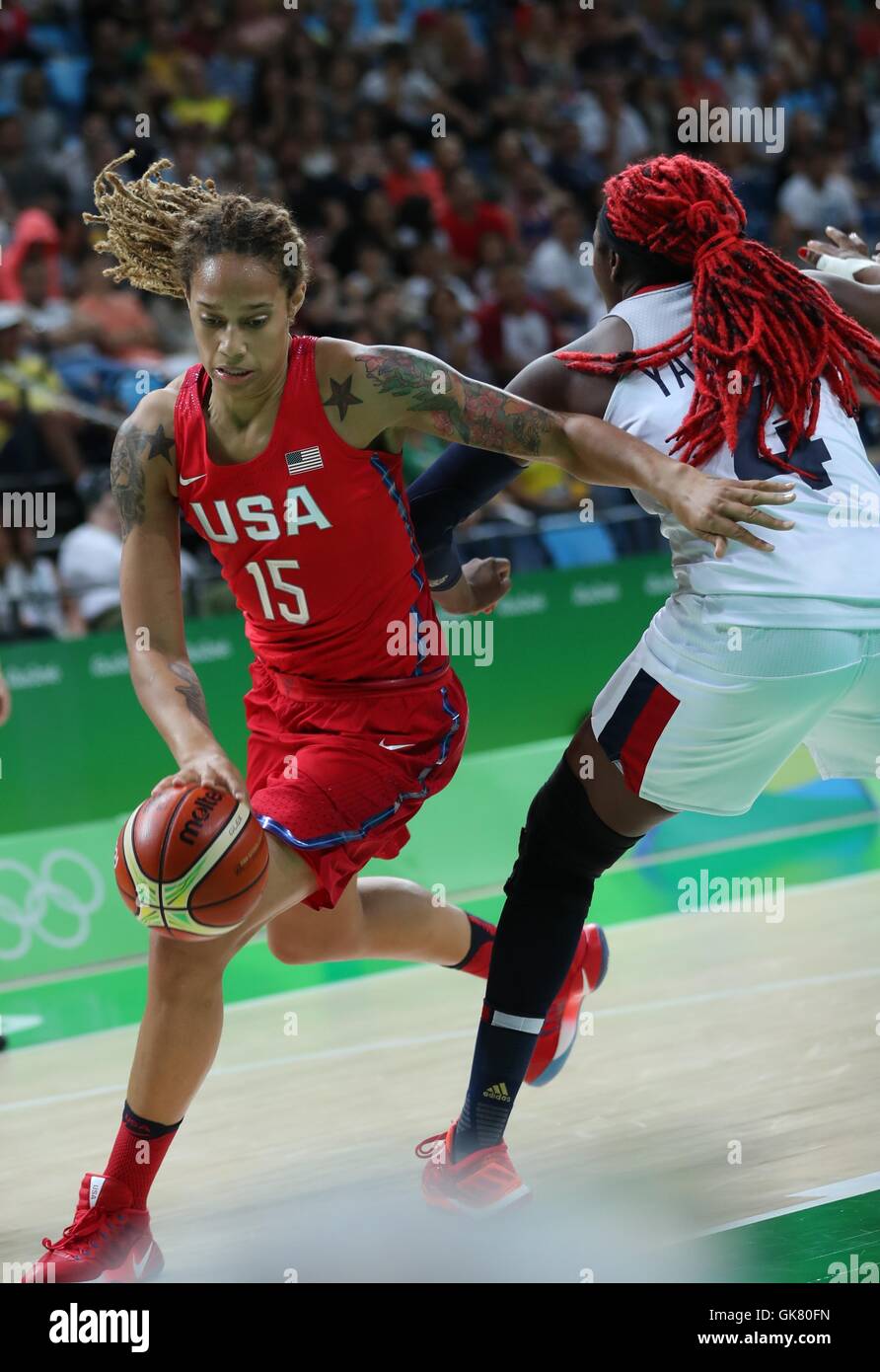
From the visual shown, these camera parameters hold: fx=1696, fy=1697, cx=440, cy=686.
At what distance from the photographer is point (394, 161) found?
35.8ft

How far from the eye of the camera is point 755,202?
500 inches

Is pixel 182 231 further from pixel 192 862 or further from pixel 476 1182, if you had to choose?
pixel 476 1182

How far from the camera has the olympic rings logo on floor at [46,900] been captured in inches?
226

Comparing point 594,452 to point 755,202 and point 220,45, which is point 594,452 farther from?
point 755,202

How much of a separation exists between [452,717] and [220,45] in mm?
8751

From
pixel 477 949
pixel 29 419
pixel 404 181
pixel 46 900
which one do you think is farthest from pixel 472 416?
pixel 404 181

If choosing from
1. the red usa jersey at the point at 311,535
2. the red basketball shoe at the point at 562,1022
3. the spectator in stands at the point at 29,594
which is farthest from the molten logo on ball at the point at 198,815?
the spectator in stands at the point at 29,594

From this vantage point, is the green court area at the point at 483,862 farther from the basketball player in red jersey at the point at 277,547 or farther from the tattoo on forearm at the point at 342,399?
the tattoo on forearm at the point at 342,399

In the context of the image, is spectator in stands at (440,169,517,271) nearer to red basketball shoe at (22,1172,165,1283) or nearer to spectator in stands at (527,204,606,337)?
spectator in stands at (527,204,606,337)

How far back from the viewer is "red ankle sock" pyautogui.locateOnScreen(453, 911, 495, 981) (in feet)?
13.8

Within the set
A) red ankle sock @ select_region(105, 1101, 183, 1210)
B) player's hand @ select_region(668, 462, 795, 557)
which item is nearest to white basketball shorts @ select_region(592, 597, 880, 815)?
player's hand @ select_region(668, 462, 795, 557)

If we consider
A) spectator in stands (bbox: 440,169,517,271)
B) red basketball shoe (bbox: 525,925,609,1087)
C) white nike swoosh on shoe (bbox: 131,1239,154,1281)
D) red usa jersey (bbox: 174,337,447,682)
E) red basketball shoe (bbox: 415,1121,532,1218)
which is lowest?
white nike swoosh on shoe (bbox: 131,1239,154,1281)
